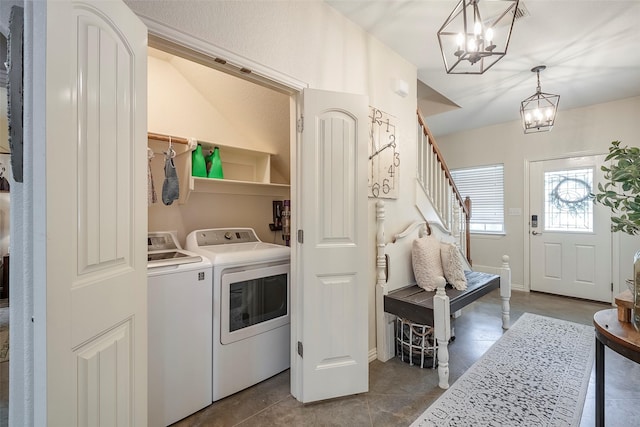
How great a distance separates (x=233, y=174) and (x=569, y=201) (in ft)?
14.4

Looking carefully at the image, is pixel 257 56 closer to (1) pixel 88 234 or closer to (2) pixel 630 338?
(1) pixel 88 234

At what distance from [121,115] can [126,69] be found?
17 centimetres

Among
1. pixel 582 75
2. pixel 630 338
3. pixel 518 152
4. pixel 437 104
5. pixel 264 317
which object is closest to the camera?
pixel 630 338

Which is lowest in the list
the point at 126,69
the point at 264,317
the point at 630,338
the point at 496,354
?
the point at 496,354

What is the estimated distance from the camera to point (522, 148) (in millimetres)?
4230

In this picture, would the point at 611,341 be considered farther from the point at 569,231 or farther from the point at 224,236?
the point at 569,231

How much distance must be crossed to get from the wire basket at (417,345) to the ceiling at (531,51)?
2.28 metres

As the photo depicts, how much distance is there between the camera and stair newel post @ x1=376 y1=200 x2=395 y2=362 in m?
2.28

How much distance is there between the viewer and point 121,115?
0.98 metres

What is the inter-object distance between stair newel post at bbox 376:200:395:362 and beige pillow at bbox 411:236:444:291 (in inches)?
14.0

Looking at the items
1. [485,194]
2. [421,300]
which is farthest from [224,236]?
[485,194]

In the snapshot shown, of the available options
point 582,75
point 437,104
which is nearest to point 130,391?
point 437,104

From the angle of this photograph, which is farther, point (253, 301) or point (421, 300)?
point (421, 300)

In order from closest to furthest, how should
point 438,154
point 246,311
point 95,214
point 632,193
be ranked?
point 95,214 < point 632,193 < point 246,311 < point 438,154
